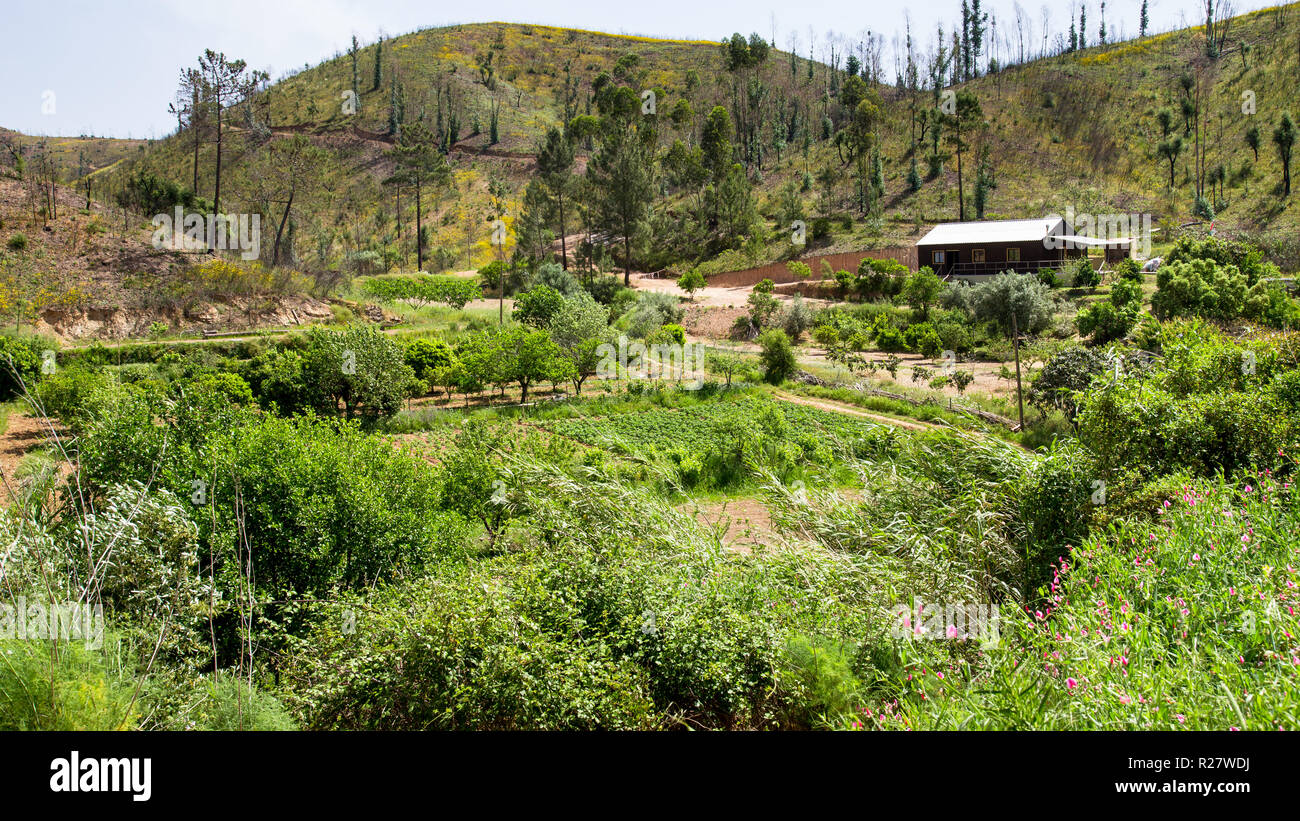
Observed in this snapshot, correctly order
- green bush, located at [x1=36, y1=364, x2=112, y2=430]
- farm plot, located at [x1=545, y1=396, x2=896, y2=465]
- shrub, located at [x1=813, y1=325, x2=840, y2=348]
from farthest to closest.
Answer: shrub, located at [x1=813, y1=325, x2=840, y2=348] < farm plot, located at [x1=545, y1=396, x2=896, y2=465] < green bush, located at [x1=36, y1=364, x2=112, y2=430]

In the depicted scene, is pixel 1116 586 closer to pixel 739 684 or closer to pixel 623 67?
pixel 739 684

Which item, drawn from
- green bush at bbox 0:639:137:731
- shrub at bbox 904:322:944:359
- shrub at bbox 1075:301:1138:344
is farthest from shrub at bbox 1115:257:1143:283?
green bush at bbox 0:639:137:731

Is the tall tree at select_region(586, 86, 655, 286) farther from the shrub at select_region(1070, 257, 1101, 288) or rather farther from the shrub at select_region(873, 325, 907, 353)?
the shrub at select_region(1070, 257, 1101, 288)

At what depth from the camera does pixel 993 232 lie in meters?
40.8

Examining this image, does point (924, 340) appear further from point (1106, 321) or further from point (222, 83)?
point (222, 83)

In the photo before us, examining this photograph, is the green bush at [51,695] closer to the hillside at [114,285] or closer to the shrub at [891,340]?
the hillside at [114,285]

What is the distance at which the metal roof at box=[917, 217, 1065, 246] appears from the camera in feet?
128

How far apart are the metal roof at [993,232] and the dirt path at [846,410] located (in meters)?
21.4

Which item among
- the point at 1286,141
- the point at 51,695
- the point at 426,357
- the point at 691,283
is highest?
the point at 1286,141

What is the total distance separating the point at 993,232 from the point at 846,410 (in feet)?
78.6

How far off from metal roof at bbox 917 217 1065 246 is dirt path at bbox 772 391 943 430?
21.4m

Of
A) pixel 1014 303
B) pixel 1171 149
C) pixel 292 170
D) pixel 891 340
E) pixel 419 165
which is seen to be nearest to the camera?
pixel 1014 303

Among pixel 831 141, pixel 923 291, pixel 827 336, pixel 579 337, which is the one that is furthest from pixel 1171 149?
pixel 579 337
